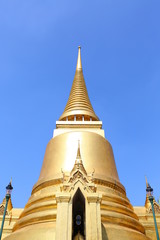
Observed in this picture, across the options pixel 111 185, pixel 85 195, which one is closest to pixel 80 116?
pixel 111 185

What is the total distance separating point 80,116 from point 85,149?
5049mm

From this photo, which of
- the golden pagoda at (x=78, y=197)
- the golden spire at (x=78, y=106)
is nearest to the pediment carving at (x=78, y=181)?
the golden pagoda at (x=78, y=197)

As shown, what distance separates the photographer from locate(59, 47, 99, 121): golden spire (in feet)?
64.5

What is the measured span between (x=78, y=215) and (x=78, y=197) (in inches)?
27.1

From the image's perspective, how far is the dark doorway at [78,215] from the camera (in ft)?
31.6

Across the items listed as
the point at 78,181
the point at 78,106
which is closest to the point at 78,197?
the point at 78,181

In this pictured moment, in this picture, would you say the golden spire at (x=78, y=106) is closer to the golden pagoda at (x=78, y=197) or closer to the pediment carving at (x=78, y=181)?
the golden pagoda at (x=78, y=197)

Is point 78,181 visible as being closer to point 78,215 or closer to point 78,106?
point 78,215

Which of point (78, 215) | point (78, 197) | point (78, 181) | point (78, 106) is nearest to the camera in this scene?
point (78, 215)

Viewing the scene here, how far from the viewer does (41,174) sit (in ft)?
50.0

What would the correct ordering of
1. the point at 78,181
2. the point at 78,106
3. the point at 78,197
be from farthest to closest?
the point at 78,106 → the point at 78,181 → the point at 78,197

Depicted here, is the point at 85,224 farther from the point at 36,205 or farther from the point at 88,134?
the point at 88,134

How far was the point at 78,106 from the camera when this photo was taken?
20562 millimetres

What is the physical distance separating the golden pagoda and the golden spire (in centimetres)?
99
